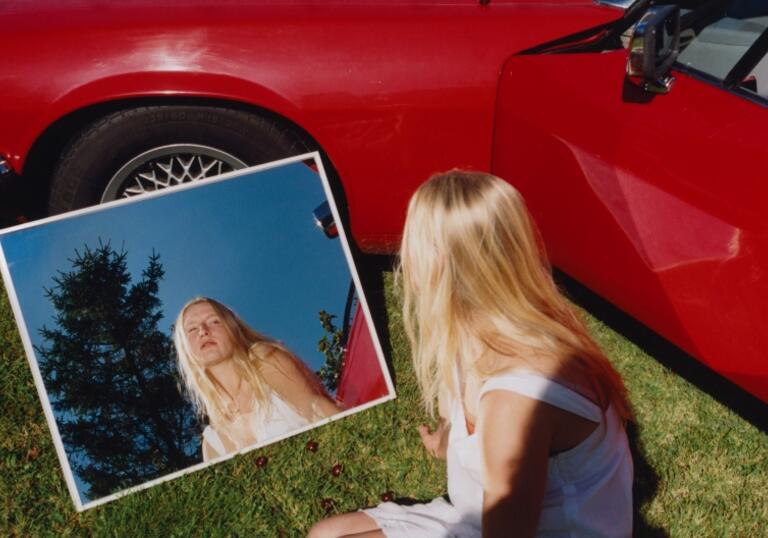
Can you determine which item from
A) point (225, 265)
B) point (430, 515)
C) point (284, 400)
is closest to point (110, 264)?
point (225, 265)

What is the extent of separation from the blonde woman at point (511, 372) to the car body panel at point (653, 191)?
0.62 m

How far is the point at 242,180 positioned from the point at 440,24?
0.90 meters

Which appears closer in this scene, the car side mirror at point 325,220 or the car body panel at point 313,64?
the car body panel at point 313,64

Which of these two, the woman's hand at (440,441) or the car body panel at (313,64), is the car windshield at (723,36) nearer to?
the car body panel at (313,64)

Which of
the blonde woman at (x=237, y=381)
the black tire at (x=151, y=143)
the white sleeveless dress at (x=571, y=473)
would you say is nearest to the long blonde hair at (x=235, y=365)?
the blonde woman at (x=237, y=381)

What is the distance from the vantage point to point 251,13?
2812mm

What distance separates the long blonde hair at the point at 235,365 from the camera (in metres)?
2.68

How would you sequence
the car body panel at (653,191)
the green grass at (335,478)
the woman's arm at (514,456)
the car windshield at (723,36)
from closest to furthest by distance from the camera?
the woman's arm at (514,456)
the car body panel at (653,191)
the green grass at (335,478)
the car windshield at (723,36)

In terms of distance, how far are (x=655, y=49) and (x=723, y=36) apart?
0.57m

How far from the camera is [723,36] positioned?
2.83m

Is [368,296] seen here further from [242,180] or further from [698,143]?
[698,143]

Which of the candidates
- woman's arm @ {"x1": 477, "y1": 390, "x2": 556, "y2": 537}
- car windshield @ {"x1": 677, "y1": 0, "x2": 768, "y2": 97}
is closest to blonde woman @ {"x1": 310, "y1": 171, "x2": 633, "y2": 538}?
woman's arm @ {"x1": 477, "y1": 390, "x2": 556, "y2": 537}

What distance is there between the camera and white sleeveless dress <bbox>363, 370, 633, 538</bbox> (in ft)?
5.41

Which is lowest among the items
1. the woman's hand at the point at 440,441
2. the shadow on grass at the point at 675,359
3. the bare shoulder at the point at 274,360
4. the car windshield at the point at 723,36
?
the shadow on grass at the point at 675,359
